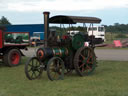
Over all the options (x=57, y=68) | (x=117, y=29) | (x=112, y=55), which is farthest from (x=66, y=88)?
(x=117, y=29)

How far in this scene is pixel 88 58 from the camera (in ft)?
27.4

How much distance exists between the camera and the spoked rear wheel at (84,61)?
7.86 meters

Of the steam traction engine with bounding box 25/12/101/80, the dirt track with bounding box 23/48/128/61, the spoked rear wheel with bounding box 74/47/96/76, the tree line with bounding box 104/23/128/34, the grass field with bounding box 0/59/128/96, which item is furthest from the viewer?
the tree line with bounding box 104/23/128/34

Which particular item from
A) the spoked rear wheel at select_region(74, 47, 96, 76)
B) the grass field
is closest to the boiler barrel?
the spoked rear wheel at select_region(74, 47, 96, 76)

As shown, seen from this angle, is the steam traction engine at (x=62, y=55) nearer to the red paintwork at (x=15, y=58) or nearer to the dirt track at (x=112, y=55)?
the red paintwork at (x=15, y=58)

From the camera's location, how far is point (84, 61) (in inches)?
322

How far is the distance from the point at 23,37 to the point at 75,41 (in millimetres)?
4804

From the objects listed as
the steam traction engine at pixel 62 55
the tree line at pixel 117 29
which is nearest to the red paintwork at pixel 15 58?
the steam traction engine at pixel 62 55

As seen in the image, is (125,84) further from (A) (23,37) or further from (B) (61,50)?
(A) (23,37)

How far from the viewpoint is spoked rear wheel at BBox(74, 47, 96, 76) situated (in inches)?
309

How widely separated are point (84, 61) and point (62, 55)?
80 cm

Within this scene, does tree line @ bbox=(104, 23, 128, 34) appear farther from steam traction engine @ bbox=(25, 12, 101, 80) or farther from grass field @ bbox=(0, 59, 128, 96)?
grass field @ bbox=(0, 59, 128, 96)

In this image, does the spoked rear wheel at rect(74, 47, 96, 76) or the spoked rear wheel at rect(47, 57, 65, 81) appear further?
the spoked rear wheel at rect(74, 47, 96, 76)

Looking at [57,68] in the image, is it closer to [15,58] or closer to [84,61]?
[84,61]
